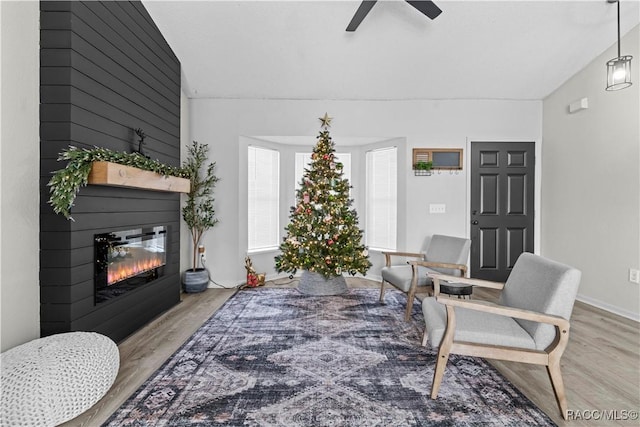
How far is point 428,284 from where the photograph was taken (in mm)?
3570

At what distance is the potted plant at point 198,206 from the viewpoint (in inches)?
180

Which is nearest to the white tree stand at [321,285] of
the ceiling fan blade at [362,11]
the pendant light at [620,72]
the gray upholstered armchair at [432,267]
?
the gray upholstered armchair at [432,267]

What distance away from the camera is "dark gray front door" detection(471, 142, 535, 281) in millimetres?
4980

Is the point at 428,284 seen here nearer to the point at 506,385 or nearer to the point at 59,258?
the point at 506,385

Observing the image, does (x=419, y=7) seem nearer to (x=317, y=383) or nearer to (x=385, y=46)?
(x=385, y=46)

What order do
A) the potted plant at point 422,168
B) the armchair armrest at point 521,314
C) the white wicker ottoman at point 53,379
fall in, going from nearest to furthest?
the white wicker ottoman at point 53,379
the armchair armrest at point 521,314
the potted plant at point 422,168

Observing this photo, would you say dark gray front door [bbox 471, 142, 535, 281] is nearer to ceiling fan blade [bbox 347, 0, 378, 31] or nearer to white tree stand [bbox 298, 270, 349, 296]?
white tree stand [bbox 298, 270, 349, 296]

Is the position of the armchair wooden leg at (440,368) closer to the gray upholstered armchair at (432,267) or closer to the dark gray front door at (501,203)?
the gray upholstered armchair at (432,267)

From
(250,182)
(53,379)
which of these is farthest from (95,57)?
(250,182)

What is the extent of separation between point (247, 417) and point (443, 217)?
3964 mm

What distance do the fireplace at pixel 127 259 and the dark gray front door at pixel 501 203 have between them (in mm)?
4215

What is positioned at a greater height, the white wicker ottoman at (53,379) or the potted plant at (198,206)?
the potted plant at (198,206)

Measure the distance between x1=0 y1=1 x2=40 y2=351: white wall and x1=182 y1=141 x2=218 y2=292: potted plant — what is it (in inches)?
84.0

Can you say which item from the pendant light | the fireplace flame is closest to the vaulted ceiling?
the pendant light
